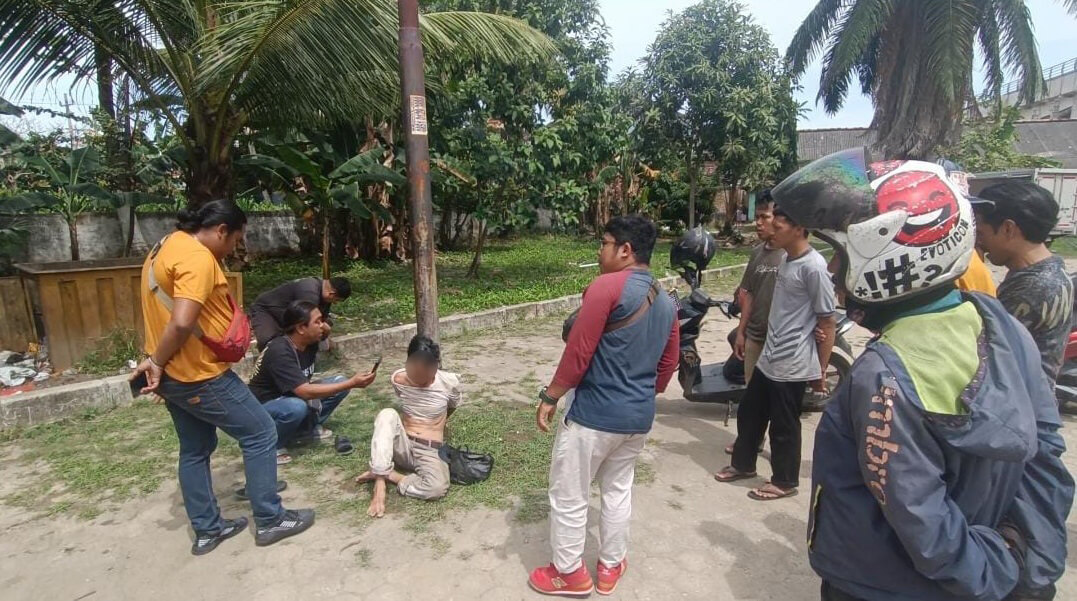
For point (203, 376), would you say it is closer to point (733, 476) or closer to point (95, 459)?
point (95, 459)

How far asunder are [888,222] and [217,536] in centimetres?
310

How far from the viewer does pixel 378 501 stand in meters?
3.20

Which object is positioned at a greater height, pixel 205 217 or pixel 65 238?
pixel 205 217

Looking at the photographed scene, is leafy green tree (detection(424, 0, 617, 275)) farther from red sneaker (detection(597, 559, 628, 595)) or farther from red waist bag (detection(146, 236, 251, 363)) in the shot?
red sneaker (detection(597, 559, 628, 595))

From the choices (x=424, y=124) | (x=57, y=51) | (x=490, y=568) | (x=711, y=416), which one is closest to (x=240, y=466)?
(x=490, y=568)

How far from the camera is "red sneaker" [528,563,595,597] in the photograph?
2520 millimetres

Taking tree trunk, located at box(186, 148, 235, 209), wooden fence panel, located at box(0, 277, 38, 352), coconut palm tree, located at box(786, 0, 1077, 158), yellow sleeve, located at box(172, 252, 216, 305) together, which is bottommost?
wooden fence panel, located at box(0, 277, 38, 352)

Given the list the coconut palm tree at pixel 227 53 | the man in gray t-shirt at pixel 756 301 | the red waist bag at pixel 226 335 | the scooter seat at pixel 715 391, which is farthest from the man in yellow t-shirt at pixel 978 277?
the coconut palm tree at pixel 227 53

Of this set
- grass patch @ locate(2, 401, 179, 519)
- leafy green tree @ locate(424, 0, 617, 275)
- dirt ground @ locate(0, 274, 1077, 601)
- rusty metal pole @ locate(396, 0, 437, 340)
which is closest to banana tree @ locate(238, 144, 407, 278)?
leafy green tree @ locate(424, 0, 617, 275)

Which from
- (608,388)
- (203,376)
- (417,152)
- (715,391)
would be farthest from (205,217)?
(715,391)

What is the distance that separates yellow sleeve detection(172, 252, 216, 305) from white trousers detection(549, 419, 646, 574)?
63.4 inches

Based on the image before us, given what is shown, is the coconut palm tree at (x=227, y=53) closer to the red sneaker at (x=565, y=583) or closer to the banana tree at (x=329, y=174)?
the banana tree at (x=329, y=174)

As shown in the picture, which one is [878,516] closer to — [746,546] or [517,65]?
[746,546]

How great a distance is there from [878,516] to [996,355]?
42cm
